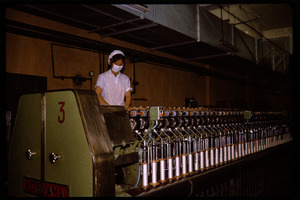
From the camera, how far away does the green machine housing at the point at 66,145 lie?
5.70 ft

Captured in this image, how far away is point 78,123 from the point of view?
5.86ft

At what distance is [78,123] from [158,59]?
3603mm

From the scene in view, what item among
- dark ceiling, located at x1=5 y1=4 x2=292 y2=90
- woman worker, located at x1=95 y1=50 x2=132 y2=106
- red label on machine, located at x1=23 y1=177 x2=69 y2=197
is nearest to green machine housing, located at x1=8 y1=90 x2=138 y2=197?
red label on machine, located at x1=23 y1=177 x2=69 y2=197

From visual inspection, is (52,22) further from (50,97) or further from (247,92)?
(247,92)

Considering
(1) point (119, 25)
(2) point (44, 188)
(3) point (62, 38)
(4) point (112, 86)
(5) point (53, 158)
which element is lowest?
(2) point (44, 188)

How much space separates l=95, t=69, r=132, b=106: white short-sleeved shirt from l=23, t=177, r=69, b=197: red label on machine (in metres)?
1.79

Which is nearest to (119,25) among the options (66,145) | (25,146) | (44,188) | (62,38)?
(62,38)

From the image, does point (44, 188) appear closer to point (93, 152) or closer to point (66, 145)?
point (66, 145)

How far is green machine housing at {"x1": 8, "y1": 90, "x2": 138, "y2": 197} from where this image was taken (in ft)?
5.70

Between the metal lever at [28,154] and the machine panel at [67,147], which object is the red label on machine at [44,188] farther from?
the metal lever at [28,154]

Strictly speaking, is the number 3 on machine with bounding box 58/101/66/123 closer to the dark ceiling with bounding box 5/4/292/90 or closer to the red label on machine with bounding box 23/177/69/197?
the red label on machine with bounding box 23/177/69/197

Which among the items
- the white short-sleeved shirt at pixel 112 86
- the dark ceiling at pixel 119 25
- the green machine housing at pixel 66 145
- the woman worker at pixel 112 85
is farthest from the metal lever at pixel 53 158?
the dark ceiling at pixel 119 25

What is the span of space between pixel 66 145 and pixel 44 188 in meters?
0.42

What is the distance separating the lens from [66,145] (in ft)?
6.06
